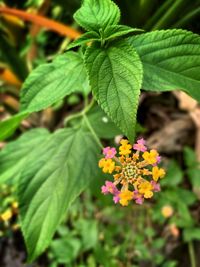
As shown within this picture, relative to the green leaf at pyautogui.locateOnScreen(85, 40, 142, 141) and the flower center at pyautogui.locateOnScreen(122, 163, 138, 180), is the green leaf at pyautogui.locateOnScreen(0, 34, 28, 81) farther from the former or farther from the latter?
the flower center at pyautogui.locateOnScreen(122, 163, 138, 180)

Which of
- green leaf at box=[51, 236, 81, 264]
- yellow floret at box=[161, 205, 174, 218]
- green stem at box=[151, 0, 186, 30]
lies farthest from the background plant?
yellow floret at box=[161, 205, 174, 218]

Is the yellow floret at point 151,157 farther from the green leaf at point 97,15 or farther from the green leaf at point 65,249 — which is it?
the green leaf at point 65,249

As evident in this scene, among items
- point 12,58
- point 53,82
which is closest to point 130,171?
point 53,82

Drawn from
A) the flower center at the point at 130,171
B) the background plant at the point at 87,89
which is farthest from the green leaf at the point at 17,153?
the flower center at the point at 130,171

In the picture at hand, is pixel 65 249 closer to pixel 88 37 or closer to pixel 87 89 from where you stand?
pixel 87 89

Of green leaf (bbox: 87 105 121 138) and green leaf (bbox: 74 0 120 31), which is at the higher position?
green leaf (bbox: 74 0 120 31)

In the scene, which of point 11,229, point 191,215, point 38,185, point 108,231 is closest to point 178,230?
point 191,215
